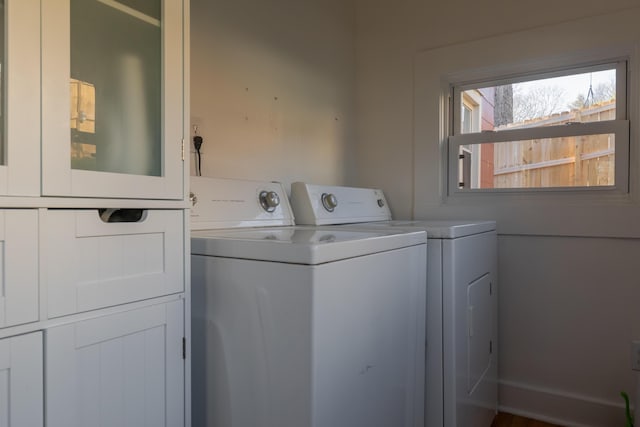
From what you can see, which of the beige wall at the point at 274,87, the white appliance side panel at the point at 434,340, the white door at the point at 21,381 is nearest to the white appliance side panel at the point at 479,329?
the white appliance side panel at the point at 434,340

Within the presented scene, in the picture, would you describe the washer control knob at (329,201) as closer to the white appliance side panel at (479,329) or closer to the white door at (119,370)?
the white appliance side panel at (479,329)

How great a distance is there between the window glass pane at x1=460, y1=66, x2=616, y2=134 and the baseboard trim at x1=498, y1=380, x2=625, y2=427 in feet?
4.14

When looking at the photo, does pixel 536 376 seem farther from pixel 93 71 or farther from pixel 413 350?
pixel 93 71

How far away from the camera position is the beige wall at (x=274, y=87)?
5.39 feet

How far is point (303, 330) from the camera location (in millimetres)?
923

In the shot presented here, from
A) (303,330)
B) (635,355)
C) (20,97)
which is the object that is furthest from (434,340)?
(20,97)

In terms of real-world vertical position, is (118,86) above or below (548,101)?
below

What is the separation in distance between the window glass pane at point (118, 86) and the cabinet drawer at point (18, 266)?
0.17 meters

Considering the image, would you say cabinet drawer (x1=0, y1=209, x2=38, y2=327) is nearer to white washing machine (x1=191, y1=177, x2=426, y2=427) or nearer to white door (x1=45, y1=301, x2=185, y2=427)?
white door (x1=45, y1=301, x2=185, y2=427)

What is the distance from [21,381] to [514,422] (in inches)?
79.2

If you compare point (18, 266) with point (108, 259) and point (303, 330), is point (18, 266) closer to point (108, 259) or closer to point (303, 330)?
point (108, 259)

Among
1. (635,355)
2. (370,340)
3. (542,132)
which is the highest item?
(542,132)

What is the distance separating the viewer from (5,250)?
71 centimetres

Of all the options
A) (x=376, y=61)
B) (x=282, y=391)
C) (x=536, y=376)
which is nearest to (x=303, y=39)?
(x=376, y=61)
